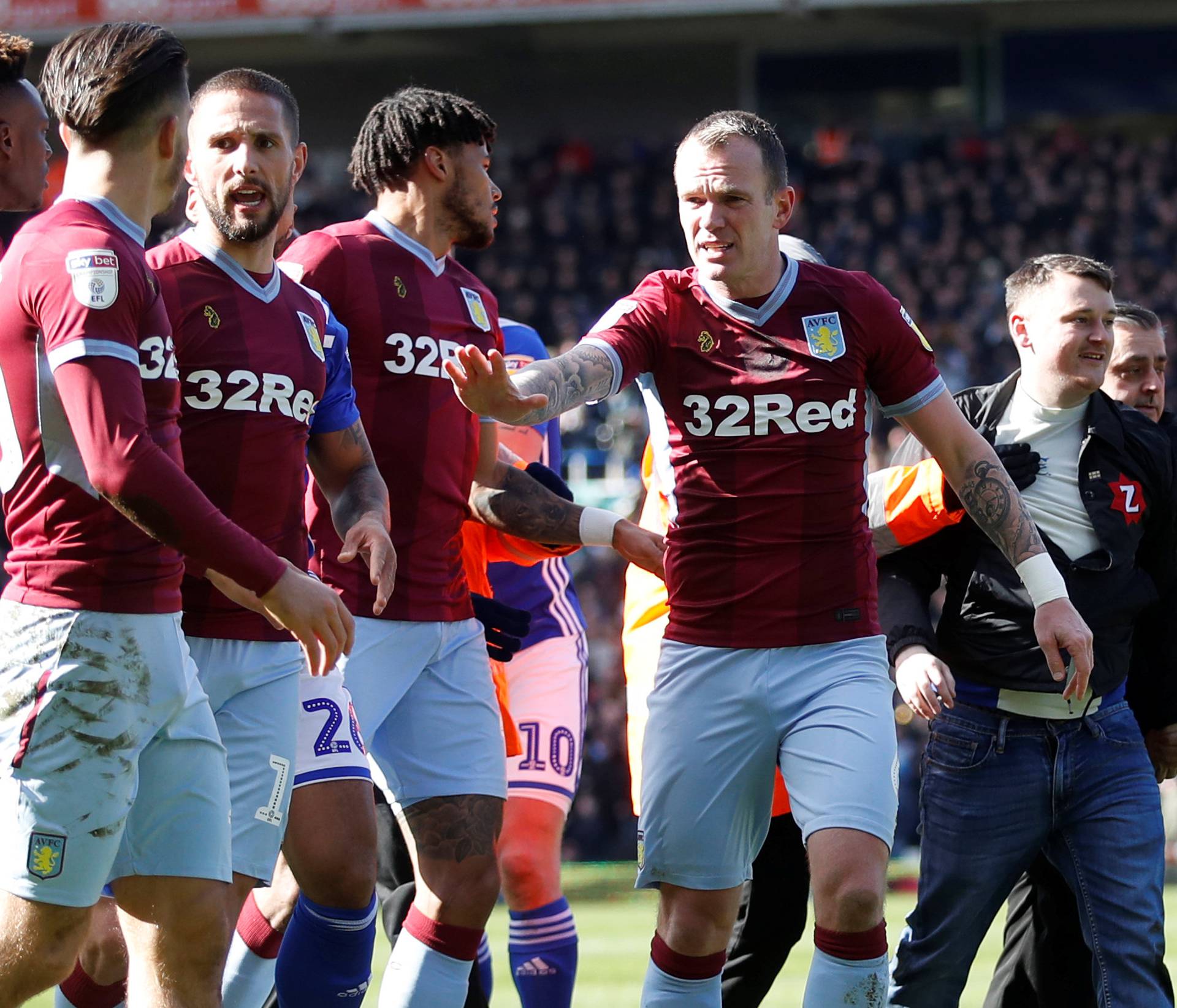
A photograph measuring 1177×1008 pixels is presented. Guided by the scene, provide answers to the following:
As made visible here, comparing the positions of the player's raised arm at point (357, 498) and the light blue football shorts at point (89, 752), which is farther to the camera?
the player's raised arm at point (357, 498)

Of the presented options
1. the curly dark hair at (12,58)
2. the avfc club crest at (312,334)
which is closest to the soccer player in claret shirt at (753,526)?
the avfc club crest at (312,334)

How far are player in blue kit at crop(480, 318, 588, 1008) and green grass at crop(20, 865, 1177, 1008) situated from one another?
191 centimetres

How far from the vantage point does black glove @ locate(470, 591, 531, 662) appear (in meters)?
4.98

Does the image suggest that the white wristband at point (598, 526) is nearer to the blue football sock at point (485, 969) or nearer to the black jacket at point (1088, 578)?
the black jacket at point (1088, 578)

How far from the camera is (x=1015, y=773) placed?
15.1 ft

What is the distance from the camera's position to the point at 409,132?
16.1 ft

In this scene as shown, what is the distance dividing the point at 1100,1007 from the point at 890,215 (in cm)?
1989

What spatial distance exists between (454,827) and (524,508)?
976 millimetres

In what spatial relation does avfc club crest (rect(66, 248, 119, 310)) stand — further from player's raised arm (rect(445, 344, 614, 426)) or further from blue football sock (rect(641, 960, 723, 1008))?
blue football sock (rect(641, 960, 723, 1008))

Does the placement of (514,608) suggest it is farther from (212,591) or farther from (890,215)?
(890,215)

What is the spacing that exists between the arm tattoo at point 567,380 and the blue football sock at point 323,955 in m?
1.29

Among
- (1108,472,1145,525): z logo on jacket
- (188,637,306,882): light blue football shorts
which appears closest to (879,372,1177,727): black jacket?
(1108,472,1145,525): z logo on jacket

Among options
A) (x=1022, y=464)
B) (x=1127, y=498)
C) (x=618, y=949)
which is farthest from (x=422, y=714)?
(x=618, y=949)

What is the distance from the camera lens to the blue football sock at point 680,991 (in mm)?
4246
